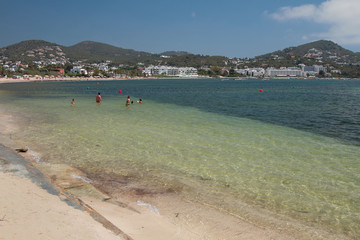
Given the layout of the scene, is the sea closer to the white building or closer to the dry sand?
the dry sand

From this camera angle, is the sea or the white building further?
the white building

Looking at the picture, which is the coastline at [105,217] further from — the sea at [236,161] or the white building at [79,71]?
the white building at [79,71]

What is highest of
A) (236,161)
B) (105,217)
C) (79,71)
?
(79,71)

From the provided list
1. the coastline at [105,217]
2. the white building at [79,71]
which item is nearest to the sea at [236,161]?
the coastline at [105,217]

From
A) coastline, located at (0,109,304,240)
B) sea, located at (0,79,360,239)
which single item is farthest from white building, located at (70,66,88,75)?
coastline, located at (0,109,304,240)

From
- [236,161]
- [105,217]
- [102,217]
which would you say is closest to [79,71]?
[236,161]

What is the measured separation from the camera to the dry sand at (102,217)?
455 cm

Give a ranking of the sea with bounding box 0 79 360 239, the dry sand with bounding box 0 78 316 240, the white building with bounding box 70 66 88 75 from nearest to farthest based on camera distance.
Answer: the dry sand with bounding box 0 78 316 240
the sea with bounding box 0 79 360 239
the white building with bounding box 70 66 88 75

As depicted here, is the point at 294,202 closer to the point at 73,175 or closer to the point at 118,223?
the point at 118,223

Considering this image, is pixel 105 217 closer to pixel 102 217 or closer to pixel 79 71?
pixel 102 217

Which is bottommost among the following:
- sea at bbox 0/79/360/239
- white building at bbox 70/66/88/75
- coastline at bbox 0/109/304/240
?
sea at bbox 0/79/360/239

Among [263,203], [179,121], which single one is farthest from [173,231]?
[179,121]

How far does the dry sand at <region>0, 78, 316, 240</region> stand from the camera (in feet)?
14.9

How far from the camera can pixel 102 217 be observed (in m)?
5.19
